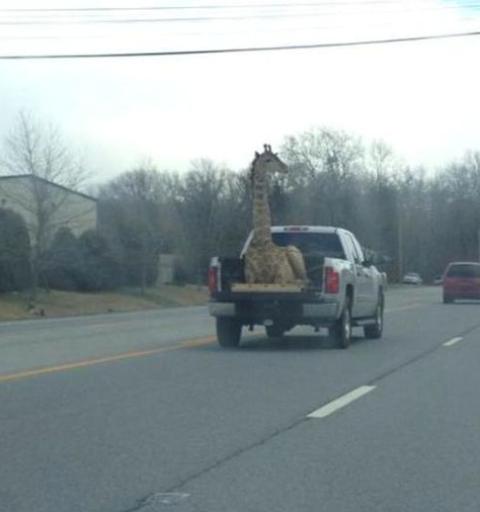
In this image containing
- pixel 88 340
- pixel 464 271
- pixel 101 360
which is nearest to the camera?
pixel 101 360

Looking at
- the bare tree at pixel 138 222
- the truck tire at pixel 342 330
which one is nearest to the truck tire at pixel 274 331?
the truck tire at pixel 342 330

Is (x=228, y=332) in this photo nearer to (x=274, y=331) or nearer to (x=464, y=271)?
(x=274, y=331)

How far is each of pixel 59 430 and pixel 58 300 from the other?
37.7 meters

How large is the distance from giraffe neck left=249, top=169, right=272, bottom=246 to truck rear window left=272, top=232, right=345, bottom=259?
87 centimetres

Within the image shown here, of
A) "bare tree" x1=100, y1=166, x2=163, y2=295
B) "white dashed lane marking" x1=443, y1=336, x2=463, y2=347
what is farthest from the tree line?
"white dashed lane marking" x1=443, y1=336, x2=463, y2=347

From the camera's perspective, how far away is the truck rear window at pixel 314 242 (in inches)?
891

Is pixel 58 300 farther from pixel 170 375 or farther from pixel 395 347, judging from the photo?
pixel 170 375

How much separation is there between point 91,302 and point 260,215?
1140 inches

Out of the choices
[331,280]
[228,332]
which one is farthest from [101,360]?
[331,280]

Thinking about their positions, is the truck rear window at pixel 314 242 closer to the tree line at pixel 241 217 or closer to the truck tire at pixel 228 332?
the truck tire at pixel 228 332

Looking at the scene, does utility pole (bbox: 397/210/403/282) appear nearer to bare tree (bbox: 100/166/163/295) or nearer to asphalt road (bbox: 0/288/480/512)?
bare tree (bbox: 100/166/163/295)

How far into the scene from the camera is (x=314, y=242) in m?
22.7

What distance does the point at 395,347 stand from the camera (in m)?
22.8

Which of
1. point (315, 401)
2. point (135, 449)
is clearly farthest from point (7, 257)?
point (135, 449)
